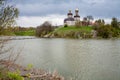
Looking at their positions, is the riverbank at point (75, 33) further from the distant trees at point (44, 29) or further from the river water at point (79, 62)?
the river water at point (79, 62)

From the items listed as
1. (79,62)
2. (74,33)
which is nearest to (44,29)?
(74,33)

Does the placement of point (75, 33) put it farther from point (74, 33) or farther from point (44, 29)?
point (44, 29)

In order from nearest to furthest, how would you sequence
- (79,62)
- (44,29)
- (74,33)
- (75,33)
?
1. (79,62)
2. (75,33)
3. (74,33)
4. (44,29)

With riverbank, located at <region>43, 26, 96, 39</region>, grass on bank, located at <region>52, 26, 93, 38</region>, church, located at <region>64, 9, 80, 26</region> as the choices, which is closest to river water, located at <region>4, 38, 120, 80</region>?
riverbank, located at <region>43, 26, 96, 39</region>

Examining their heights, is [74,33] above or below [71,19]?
below

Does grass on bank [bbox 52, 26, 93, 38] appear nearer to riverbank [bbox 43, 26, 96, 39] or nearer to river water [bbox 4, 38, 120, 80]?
riverbank [bbox 43, 26, 96, 39]

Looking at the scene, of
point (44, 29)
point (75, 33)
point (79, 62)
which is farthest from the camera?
point (44, 29)

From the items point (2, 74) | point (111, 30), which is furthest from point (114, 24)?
point (2, 74)

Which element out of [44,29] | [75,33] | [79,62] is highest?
[44,29]

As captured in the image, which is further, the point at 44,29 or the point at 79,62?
the point at 44,29

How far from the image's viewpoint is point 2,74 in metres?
11.1

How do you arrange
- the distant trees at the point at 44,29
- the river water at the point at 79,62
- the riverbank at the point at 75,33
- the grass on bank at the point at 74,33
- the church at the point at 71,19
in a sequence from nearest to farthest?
the river water at the point at 79,62
the riverbank at the point at 75,33
the grass on bank at the point at 74,33
the distant trees at the point at 44,29
the church at the point at 71,19

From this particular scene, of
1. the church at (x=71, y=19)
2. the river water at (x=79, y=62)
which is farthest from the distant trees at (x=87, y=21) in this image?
the river water at (x=79, y=62)

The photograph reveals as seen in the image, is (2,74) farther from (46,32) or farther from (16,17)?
(46,32)
